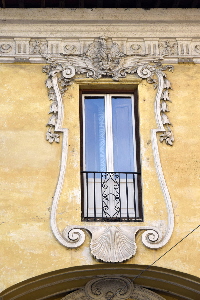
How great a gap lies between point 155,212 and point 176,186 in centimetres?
58

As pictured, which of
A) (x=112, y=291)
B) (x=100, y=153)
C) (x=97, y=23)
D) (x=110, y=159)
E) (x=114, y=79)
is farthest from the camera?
(x=97, y=23)

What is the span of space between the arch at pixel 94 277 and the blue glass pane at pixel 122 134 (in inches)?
68.8

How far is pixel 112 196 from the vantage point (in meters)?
12.0

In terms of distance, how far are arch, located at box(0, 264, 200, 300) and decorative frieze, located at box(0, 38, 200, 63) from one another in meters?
3.81

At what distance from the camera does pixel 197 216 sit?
1162 centimetres

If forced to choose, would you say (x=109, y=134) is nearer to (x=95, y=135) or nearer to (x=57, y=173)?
(x=95, y=135)

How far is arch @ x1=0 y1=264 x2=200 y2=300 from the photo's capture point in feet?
36.8

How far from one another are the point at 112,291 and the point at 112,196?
1525 mm

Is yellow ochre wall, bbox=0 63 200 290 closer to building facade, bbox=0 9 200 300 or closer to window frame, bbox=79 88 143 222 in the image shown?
building facade, bbox=0 9 200 300

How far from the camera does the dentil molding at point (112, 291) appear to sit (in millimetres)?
11508

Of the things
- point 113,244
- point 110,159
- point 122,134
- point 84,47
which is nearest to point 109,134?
point 122,134

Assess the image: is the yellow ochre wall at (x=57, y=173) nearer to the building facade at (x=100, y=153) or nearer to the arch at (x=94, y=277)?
the building facade at (x=100, y=153)

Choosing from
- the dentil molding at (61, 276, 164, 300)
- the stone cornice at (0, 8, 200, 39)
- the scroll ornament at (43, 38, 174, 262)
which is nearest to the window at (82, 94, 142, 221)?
the scroll ornament at (43, 38, 174, 262)
